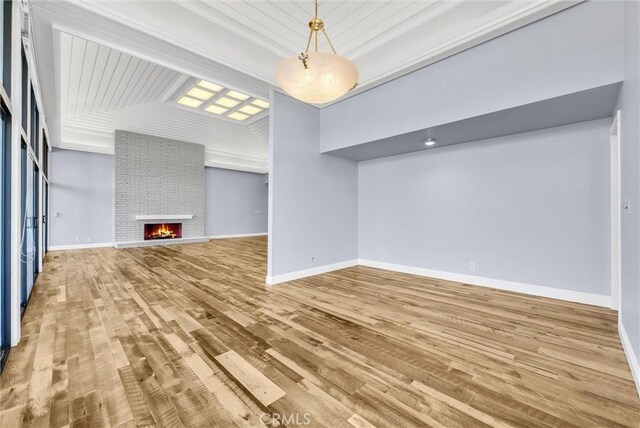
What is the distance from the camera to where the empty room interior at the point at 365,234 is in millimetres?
1717

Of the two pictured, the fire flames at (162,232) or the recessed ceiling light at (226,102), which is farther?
the fire flames at (162,232)

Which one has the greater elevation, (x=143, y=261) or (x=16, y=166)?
(x=16, y=166)

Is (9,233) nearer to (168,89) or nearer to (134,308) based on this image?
(134,308)

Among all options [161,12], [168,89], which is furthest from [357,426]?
[168,89]

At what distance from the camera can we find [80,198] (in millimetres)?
8133

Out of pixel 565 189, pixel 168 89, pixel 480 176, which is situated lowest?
pixel 565 189

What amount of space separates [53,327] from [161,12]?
11.5 ft

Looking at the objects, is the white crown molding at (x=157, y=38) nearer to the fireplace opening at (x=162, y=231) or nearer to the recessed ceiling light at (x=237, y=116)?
the recessed ceiling light at (x=237, y=116)

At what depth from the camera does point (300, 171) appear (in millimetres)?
4629

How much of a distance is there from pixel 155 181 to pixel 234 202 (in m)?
3.32

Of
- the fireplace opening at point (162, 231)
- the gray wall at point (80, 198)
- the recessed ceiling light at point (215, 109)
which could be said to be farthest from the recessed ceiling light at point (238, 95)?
the fireplace opening at point (162, 231)

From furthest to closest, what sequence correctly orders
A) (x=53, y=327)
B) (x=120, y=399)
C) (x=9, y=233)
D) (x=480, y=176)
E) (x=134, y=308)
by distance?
1. (x=480, y=176)
2. (x=134, y=308)
3. (x=53, y=327)
4. (x=9, y=233)
5. (x=120, y=399)

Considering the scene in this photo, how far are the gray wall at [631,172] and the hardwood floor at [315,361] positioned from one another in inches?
16.7

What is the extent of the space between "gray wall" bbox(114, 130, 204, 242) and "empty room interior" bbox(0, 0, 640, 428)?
2.22 metres
